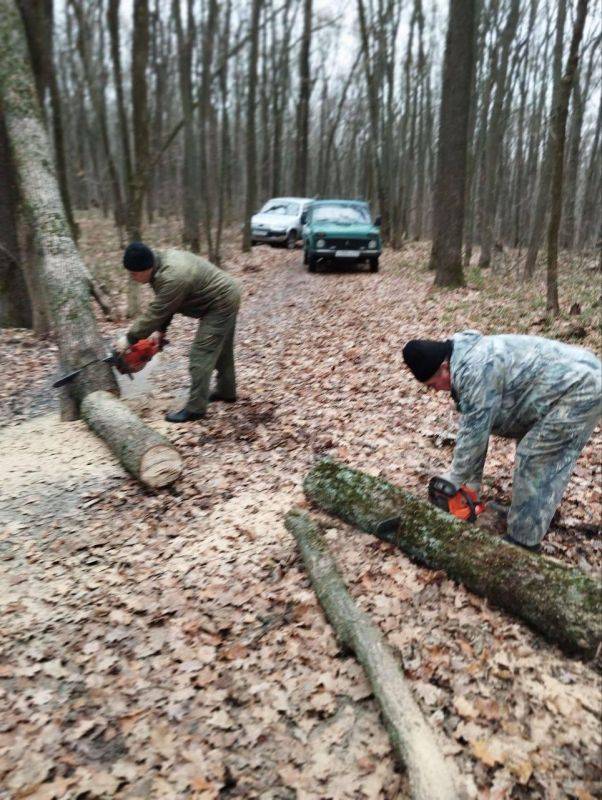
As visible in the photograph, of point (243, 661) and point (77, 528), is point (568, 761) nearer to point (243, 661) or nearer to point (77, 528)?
point (243, 661)

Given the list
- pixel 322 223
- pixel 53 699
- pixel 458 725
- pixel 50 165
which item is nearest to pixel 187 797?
pixel 53 699

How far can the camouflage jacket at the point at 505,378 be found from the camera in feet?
11.6

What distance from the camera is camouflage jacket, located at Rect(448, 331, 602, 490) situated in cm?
353

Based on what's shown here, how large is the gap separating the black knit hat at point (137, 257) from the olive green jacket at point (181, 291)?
0.52 ft

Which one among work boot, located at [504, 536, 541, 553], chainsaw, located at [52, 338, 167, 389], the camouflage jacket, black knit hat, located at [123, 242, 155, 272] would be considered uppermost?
black knit hat, located at [123, 242, 155, 272]

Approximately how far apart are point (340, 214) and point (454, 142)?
15.3 ft

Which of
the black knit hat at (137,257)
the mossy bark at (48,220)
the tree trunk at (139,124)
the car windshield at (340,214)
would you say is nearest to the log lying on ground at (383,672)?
the black knit hat at (137,257)

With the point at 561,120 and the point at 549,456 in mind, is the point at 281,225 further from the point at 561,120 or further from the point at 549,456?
the point at 549,456

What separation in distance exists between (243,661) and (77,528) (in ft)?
6.18

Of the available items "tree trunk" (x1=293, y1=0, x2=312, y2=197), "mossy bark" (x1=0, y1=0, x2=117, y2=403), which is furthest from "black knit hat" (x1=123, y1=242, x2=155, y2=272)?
"tree trunk" (x1=293, y1=0, x2=312, y2=197)

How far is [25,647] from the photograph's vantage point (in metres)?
3.44

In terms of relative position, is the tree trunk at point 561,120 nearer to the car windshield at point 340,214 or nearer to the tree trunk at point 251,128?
the car windshield at point 340,214

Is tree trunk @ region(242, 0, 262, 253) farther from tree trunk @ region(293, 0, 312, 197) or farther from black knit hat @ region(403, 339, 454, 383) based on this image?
black knit hat @ region(403, 339, 454, 383)

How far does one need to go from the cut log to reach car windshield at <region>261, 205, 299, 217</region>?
53.3 feet
